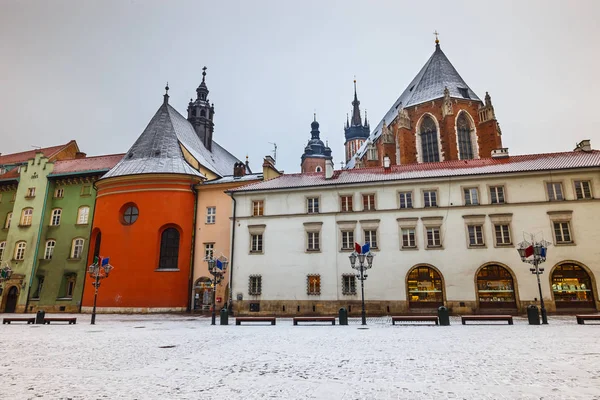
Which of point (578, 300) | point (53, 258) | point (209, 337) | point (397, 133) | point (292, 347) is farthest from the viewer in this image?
point (397, 133)

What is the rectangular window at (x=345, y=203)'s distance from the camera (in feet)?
94.4

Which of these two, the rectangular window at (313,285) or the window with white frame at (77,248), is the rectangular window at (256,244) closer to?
the rectangular window at (313,285)

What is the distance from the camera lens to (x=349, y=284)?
2741 cm

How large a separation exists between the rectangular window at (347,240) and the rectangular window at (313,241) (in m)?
1.95

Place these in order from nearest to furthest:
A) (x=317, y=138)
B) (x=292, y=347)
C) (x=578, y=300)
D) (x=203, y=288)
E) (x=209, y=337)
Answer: (x=292, y=347) < (x=209, y=337) < (x=578, y=300) < (x=203, y=288) < (x=317, y=138)

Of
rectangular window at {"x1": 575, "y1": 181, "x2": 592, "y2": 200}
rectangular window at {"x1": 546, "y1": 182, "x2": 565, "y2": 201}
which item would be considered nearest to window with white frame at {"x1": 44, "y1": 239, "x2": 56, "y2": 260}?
rectangular window at {"x1": 546, "y1": 182, "x2": 565, "y2": 201}

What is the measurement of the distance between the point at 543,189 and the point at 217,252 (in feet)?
81.2

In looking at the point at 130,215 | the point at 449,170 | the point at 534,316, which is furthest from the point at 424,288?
the point at 130,215

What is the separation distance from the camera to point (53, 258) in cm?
3656

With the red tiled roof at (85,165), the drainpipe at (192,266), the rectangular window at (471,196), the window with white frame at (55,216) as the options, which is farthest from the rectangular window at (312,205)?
the window with white frame at (55,216)

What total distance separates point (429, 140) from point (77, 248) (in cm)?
3832

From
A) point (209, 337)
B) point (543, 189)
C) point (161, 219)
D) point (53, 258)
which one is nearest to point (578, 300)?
point (543, 189)

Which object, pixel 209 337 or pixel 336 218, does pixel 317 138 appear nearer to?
pixel 336 218

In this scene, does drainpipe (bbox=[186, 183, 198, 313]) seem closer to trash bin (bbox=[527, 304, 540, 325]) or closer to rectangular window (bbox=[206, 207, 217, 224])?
rectangular window (bbox=[206, 207, 217, 224])
